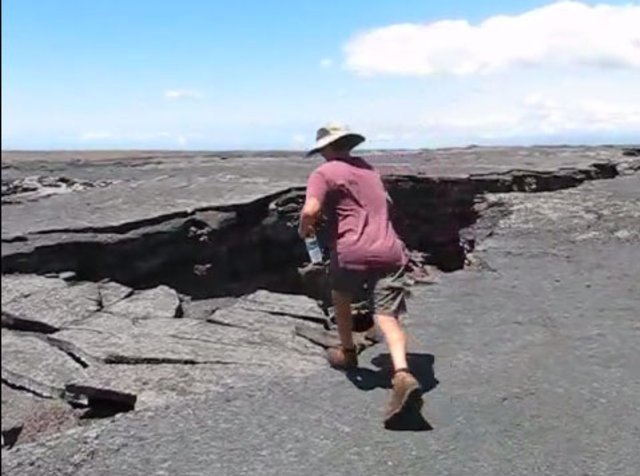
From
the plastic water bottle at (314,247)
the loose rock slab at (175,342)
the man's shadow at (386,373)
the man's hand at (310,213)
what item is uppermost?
the man's hand at (310,213)

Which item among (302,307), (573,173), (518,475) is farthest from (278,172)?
(518,475)

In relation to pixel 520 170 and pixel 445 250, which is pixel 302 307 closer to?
pixel 445 250

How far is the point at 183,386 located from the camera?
4859 mm

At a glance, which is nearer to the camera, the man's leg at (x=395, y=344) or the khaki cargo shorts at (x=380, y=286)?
the man's leg at (x=395, y=344)

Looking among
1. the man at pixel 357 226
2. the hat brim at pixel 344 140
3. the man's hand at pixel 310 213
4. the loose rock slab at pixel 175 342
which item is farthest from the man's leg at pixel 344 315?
the hat brim at pixel 344 140

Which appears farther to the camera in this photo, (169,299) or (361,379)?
(169,299)

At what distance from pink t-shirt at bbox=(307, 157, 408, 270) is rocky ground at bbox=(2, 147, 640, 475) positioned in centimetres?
76

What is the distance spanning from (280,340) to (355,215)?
4.84ft

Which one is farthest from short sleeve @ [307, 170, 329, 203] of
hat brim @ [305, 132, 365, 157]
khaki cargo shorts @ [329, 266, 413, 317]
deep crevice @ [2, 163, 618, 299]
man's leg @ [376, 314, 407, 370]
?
deep crevice @ [2, 163, 618, 299]

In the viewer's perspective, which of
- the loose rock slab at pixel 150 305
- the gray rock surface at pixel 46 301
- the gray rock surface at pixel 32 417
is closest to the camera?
the gray rock surface at pixel 32 417

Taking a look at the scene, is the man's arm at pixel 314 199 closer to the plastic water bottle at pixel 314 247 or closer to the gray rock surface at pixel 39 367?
the plastic water bottle at pixel 314 247

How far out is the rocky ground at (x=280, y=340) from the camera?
3.97 meters

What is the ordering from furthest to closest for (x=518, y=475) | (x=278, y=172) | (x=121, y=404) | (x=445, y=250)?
(x=278, y=172)
(x=445, y=250)
(x=121, y=404)
(x=518, y=475)

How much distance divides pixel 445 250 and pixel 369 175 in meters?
5.68
